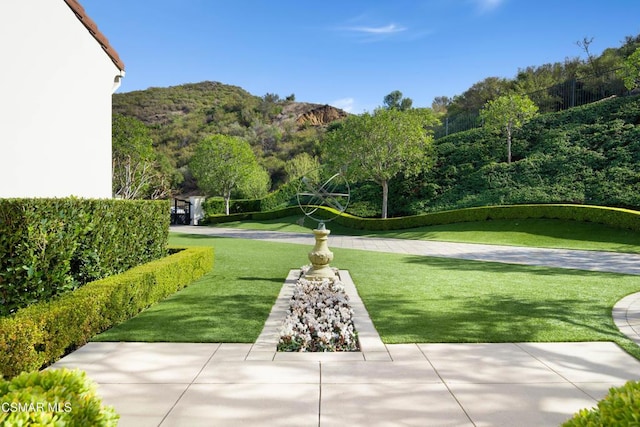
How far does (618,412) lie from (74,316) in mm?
5006

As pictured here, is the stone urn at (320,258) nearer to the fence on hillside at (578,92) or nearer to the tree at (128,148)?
the tree at (128,148)

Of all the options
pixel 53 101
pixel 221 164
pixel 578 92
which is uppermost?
pixel 578 92

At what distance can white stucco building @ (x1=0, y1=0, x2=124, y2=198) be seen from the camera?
562cm

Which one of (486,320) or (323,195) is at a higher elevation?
(323,195)

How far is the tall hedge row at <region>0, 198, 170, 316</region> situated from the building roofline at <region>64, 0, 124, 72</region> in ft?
11.2

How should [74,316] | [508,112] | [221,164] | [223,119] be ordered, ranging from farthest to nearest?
1. [223,119]
2. [221,164]
3. [508,112]
4. [74,316]

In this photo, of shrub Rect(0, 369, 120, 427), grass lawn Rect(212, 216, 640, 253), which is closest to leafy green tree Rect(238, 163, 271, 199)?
grass lawn Rect(212, 216, 640, 253)

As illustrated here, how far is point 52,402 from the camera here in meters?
1.71

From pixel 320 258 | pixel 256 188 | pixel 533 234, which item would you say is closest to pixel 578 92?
pixel 533 234

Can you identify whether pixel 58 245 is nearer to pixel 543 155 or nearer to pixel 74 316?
pixel 74 316

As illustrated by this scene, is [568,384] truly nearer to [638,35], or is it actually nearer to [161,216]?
[161,216]

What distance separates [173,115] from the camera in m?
78.2

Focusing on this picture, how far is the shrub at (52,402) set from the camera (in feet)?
5.13

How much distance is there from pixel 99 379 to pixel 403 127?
21.7 meters
